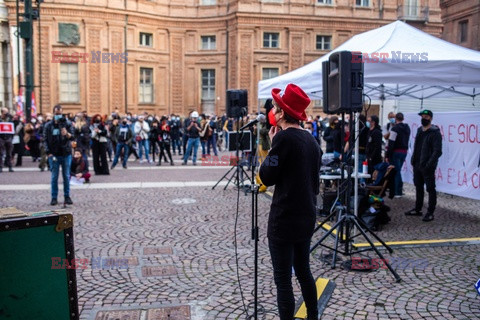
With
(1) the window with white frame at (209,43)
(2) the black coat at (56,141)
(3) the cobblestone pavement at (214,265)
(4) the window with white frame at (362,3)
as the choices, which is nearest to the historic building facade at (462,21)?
(4) the window with white frame at (362,3)

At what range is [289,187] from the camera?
3432 millimetres

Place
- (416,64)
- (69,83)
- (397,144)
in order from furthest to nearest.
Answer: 1. (69,83)
2. (397,144)
3. (416,64)

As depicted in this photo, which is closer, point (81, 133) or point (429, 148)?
point (429, 148)

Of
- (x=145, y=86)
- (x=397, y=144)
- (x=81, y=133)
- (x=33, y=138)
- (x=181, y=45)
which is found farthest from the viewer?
(x=181, y=45)

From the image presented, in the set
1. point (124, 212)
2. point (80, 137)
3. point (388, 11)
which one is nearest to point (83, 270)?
point (124, 212)

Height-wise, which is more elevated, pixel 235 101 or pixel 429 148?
pixel 235 101

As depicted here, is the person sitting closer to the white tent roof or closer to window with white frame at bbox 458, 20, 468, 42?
the white tent roof

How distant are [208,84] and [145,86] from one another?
4891 millimetres

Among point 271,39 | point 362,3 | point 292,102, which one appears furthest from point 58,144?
point 362,3

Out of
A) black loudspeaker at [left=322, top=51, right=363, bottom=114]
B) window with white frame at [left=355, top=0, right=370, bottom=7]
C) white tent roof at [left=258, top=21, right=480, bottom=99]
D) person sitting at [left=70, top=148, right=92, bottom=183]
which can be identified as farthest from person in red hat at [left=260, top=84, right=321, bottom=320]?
window with white frame at [left=355, top=0, right=370, bottom=7]

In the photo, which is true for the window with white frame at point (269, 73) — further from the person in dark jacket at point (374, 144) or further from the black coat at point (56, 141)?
the black coat at point (56, 141)

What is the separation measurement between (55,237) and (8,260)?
319 mm

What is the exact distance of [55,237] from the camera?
3.09 m
